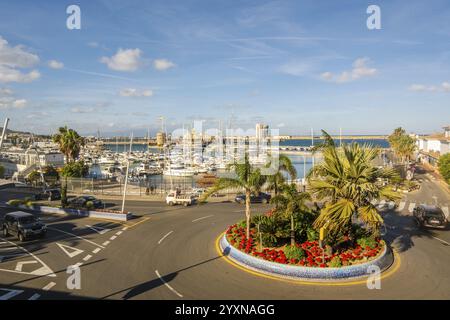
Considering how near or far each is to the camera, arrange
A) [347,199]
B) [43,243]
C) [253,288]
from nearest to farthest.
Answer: [253,288], [347,199], [43,243]

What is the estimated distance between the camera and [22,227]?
21781 mm

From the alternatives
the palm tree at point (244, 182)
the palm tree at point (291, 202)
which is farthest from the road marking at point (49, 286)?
the palm tree at point (291, 202)

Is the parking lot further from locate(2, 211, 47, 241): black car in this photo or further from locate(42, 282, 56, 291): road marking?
locate(2, 211, 47, 241): black car

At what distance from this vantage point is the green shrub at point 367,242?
18.3m

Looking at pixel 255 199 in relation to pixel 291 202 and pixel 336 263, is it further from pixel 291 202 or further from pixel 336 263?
pixel 336 263

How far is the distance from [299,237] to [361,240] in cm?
385

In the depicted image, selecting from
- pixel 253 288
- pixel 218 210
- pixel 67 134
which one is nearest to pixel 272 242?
Answer: pixel 253 288

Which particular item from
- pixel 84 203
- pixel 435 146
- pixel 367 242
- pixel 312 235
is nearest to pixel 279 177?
pixel 312 235

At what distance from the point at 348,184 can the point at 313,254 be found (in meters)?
4.64

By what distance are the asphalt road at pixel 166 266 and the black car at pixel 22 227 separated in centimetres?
64

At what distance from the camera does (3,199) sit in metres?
41.3

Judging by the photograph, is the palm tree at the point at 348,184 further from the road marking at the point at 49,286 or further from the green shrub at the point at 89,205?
the green shrub at the point at 89,205

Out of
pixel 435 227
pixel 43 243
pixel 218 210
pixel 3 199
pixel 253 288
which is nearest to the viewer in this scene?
pixel 253 288

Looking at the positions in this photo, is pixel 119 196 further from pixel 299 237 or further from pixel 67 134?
pixel 299 237
